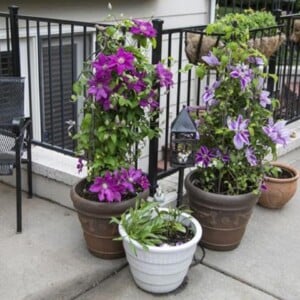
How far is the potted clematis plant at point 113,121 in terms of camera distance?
2432mm

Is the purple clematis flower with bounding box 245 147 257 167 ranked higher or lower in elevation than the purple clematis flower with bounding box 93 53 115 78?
lower

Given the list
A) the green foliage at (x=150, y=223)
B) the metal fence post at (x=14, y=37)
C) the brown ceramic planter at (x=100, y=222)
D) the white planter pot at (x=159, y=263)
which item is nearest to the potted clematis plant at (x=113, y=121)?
the brown ceramic planter at (x=100, y=222)

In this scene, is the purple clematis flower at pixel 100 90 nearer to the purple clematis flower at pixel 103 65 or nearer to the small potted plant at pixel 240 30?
the purple clematis flower at pixel 103 65

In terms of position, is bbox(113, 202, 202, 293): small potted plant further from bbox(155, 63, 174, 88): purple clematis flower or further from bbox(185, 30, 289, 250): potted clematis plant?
bbox(155, 63, 174, 88): purple clematis flower

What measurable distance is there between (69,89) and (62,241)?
89.3 inches

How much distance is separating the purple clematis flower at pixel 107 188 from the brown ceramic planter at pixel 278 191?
1113 mm

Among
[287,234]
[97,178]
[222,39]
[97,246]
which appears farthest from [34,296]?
[222,39]

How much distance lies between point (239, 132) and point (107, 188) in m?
0.70

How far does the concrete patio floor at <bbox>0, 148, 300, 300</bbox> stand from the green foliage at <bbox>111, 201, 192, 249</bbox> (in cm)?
28

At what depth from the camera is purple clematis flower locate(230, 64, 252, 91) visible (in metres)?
2.63

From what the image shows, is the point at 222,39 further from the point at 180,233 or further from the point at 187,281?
the point at 187,281

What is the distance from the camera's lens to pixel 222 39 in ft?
10.1

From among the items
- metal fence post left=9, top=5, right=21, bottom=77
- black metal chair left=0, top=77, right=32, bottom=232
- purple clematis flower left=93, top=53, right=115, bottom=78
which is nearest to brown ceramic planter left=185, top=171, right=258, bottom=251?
purple clematis flower left=93, top=53, right=115, bottom=78

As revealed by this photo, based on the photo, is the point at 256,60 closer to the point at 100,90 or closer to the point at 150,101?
the point at 150,101
